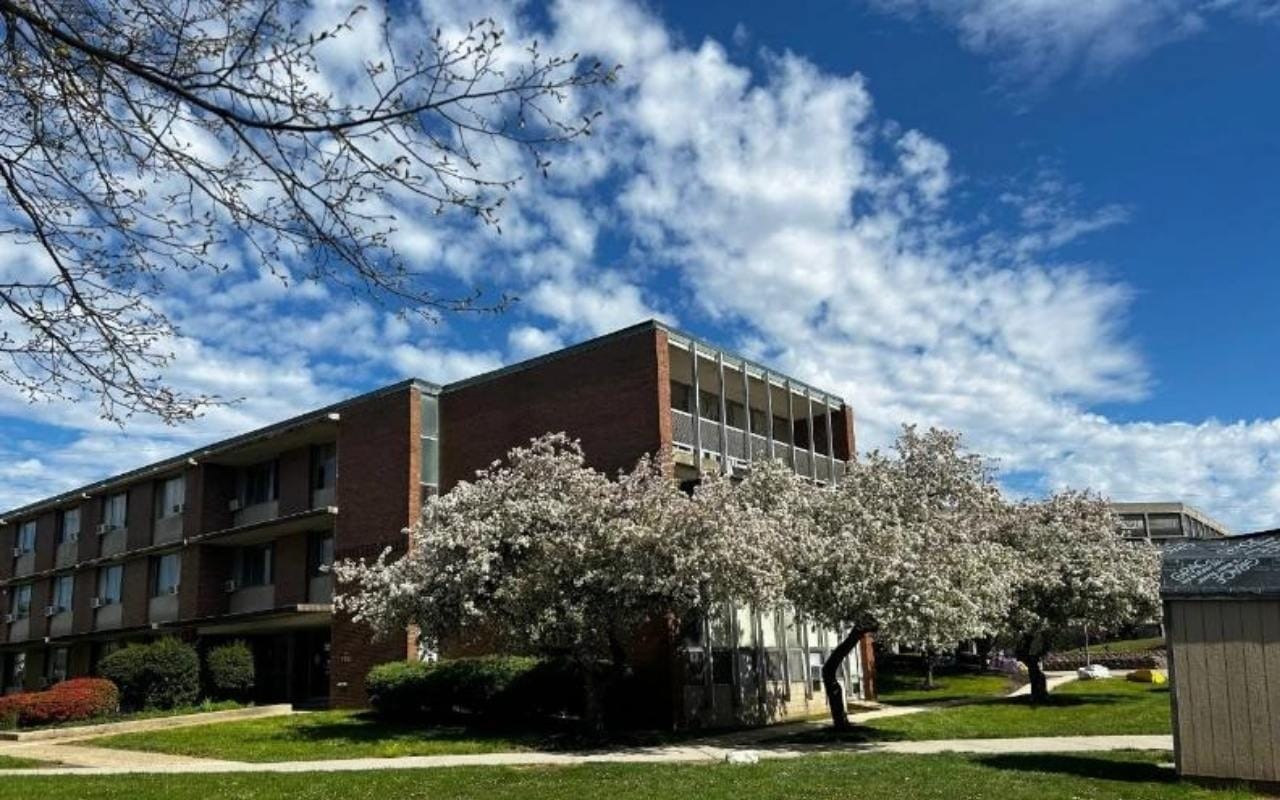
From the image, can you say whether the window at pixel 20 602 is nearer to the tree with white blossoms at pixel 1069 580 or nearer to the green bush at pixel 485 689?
the green bush at pixel 485 689

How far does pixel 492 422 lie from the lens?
98.2 feet

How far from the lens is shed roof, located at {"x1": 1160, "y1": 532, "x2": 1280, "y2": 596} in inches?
522

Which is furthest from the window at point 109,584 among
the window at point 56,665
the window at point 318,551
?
the window at point 318,551

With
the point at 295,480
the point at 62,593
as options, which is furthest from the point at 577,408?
the point at 62,593

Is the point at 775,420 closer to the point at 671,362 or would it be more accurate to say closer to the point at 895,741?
the point at 671,362

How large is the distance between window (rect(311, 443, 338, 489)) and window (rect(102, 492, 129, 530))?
1035cm

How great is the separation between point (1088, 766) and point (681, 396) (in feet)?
55.6

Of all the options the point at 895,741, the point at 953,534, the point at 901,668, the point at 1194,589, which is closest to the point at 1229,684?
the point at 1194,589

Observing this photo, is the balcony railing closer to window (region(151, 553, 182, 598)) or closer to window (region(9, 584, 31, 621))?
window (region(151, 553, 182, 598))

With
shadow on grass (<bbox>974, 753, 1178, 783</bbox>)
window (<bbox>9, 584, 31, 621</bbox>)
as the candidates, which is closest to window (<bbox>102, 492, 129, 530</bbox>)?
→ window (<bbox>9, 584, 31, 621</bbox>)

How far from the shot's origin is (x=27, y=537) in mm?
47062

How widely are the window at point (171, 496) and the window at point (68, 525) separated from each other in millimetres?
6838

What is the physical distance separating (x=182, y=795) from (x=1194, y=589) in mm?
12500

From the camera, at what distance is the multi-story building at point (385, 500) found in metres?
27.0
